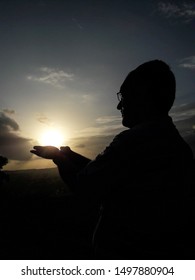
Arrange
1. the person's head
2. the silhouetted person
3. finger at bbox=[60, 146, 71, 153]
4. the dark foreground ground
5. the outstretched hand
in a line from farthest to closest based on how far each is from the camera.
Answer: the dark foreground ground < finger at bbox=[60, 146, 71, 153] < the outstretched hand < the person's head < the silhouetted person

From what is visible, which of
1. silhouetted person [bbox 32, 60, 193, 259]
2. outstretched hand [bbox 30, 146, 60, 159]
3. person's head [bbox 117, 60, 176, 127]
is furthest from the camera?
outstretched hand [bbox 30, 146, 60, 159]

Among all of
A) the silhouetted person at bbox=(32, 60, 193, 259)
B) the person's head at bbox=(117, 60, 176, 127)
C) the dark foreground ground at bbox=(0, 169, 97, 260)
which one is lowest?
the dark foreground ground at bbox=(0, 169, 97, 260)

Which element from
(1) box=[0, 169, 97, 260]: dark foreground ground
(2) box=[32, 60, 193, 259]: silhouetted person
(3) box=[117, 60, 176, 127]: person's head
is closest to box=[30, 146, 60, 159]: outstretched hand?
(2) box=[32, 60, 193, 259]: silhouetted person

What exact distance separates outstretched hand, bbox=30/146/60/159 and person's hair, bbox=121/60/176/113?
3.02 feet

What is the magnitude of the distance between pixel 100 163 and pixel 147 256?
84 centimetres

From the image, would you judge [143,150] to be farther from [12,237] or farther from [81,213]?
[81,213]

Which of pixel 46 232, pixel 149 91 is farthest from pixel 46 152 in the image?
pixel 46 232

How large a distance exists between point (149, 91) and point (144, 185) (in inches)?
33.3

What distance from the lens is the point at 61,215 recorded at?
1712 cm

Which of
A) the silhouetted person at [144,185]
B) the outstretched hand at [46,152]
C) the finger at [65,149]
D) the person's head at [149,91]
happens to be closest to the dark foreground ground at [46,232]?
the finger at [65,149]

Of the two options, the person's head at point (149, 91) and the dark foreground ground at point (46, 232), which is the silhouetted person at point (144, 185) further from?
the dark foreground ground at point (46, 232)

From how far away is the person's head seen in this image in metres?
2.29

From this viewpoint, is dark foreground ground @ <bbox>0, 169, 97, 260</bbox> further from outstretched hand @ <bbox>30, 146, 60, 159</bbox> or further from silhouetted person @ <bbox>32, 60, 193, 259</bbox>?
silhouetted person @ <bbox>32, 60, 193, 259</bbox>

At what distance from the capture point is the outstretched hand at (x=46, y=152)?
7.91ft
